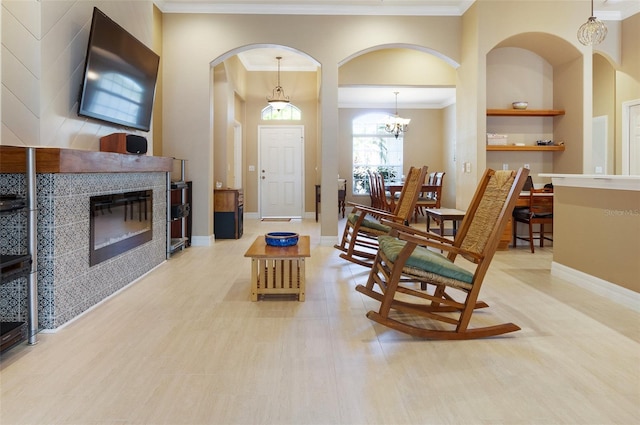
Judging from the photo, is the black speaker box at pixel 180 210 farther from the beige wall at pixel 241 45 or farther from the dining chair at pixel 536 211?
the dining chair at pixel 536 211

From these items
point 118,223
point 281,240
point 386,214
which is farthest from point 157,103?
point 386,214

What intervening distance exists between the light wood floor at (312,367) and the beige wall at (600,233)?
0.29 metres

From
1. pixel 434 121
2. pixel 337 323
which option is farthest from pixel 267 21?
pixel 434 121

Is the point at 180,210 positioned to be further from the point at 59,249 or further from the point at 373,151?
the point at 373,151

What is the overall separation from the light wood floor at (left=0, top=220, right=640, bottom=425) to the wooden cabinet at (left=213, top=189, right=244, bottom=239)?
3.08 metres

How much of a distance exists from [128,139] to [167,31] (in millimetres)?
2714

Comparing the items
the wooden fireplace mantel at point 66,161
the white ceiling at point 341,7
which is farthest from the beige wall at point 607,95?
the wooden fireplace mantel at point 66,161

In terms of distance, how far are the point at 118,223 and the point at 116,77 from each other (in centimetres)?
130

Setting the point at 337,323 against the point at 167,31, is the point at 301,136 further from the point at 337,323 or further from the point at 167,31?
the point at 337,323

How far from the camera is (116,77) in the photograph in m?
3.74

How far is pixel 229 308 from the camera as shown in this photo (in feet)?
10.0

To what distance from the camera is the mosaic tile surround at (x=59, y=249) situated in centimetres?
243

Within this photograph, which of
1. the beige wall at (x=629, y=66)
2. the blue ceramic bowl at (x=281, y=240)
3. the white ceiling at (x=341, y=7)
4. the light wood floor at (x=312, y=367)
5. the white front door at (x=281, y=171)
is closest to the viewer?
the light wood floor at (x=312, y=367)

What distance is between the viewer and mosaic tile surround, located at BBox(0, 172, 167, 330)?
7.98 feet
